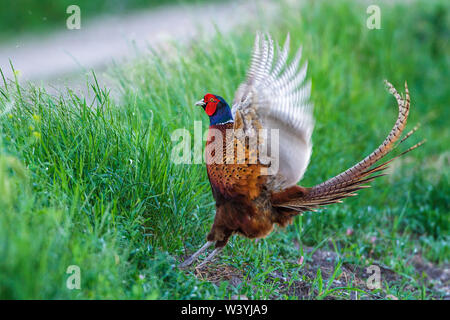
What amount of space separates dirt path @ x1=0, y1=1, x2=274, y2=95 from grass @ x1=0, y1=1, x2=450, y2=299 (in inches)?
51.8

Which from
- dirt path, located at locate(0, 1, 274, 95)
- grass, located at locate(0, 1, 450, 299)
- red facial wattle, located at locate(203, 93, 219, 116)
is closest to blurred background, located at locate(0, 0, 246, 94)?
dirt path, located at locate(0, 1, 274, 95)

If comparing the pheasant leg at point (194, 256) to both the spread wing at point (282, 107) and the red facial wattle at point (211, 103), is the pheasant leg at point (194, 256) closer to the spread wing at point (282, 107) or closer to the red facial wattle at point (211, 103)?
the spread wing at point (282, 107)

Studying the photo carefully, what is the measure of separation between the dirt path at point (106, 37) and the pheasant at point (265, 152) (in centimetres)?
331

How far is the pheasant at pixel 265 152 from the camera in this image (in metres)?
3.01

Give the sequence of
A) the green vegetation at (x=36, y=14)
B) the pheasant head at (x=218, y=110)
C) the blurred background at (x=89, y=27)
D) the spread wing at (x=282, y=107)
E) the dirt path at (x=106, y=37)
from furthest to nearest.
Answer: the green vegetation at (x=36, y=14)
the blurred background at (x=89, y=27)
the dirt path at (x=106, y=37)
the pheasant head at (x=218, y=110)
the spread wing at (x=282, y=107)

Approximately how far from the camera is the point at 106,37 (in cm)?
938

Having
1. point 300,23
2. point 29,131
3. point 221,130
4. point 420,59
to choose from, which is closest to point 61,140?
point 29,131

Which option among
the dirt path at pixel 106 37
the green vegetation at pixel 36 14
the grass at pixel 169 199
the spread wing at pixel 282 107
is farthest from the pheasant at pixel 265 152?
the green vegetation at pixel 36 14

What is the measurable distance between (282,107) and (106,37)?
7.08m

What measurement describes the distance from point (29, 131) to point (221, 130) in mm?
1187

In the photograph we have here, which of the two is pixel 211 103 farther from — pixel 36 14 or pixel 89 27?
pixel 36 14

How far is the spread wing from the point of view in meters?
3.00
